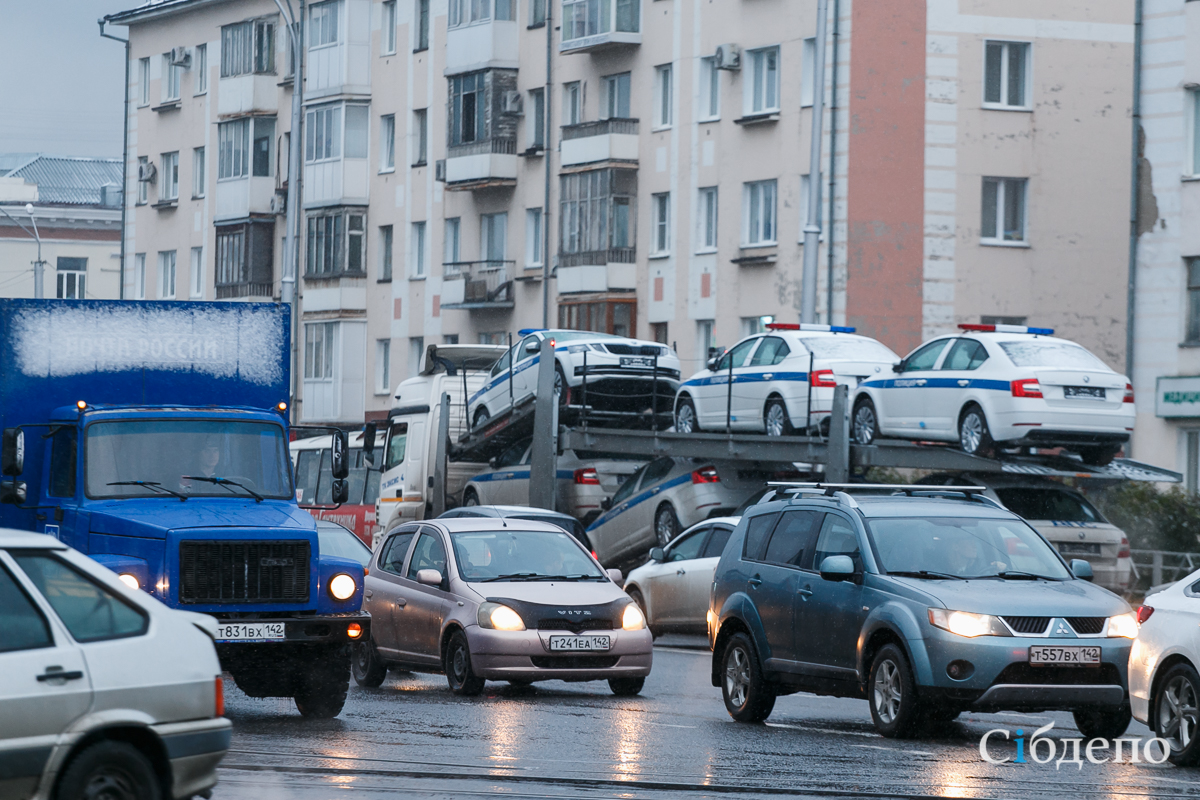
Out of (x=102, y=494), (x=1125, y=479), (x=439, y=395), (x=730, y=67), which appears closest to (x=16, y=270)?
(x=730, y=67)

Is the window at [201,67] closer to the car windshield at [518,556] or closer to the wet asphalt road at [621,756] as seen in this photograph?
the car windshield at [518,556]

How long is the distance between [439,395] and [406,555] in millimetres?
16050

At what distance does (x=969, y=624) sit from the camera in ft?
42.4

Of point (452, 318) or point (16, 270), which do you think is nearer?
point (452, 318)

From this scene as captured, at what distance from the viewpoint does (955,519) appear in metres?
14.3

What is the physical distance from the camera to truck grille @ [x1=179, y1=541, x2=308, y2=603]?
1384 cm

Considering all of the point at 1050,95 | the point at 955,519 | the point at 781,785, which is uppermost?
the point at 1050,95

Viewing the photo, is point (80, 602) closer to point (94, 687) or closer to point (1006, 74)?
point (94, 687)

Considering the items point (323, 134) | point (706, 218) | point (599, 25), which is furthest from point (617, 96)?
point (323, 134)

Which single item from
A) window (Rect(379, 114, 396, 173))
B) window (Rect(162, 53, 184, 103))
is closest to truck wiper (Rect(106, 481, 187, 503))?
window (Rect(379, 114, 396, 173))

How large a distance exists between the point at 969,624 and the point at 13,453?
673cm

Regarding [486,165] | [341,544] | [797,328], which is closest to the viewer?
[341,544]

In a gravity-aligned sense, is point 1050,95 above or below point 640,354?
above

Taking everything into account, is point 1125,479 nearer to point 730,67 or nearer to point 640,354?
point 640,354
